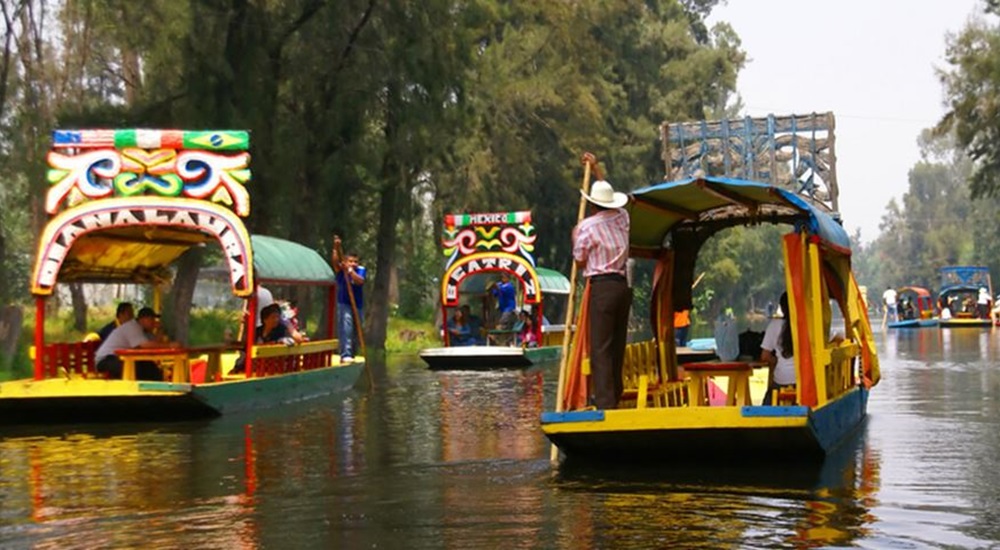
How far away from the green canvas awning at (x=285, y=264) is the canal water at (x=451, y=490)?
2008 mm

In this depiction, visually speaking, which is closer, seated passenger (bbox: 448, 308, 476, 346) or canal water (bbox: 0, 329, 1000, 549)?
canal water (bbox: 0, 329, 1000, 549)

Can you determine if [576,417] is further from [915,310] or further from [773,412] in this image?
[915,310]

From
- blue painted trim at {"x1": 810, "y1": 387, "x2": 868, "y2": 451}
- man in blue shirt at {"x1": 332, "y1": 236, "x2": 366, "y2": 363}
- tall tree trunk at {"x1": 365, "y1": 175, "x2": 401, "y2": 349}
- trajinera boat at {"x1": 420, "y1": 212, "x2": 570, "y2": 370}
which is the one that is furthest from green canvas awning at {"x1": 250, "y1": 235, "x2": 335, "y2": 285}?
tall tree trunk at {"x1": 365, "y1": 175, "x2": 401, "y2": 349}

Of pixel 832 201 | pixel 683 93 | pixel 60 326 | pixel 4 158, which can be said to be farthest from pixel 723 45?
pixel 4 158

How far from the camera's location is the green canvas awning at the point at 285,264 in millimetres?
18672

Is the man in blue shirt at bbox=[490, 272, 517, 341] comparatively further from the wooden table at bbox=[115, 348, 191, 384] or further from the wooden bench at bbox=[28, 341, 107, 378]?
the wooden table at bbox=[115, 348, 191, 384]

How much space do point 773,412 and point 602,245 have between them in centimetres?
196

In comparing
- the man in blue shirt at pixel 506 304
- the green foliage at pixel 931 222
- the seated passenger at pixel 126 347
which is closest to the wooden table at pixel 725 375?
the seated passenger at pixel 126 347

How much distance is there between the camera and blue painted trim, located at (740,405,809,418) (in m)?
11.1

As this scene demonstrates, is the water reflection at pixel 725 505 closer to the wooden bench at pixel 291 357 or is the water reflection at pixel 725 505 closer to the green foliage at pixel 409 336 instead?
the wooden bench at pixel 291 357

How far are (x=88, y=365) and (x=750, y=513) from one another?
1164cm

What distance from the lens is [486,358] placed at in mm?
29297

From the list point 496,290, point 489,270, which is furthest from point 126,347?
point 496,290

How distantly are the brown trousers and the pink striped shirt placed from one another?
0.31ft
